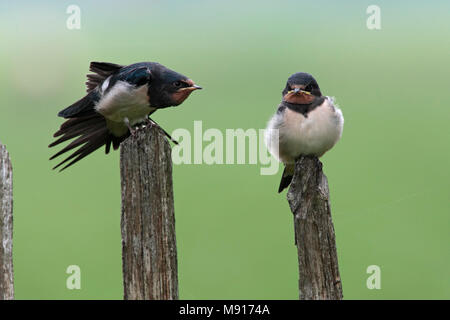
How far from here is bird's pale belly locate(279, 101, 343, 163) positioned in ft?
14.6

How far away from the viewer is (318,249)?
121 inches

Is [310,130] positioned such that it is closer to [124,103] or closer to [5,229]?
[124,103]

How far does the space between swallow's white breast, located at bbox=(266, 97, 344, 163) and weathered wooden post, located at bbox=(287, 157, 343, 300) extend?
51.8 inches

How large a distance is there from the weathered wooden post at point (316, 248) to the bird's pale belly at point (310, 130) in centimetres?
131

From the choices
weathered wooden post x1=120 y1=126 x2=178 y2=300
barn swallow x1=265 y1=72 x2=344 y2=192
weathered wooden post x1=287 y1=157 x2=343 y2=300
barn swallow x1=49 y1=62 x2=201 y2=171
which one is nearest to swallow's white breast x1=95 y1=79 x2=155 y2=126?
barn swallow x1=49 y1=62 x2=201 y2=171

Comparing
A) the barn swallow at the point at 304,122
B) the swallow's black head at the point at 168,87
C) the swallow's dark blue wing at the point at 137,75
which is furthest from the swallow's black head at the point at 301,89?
the swallow's dark blue wing at the point at 137,75

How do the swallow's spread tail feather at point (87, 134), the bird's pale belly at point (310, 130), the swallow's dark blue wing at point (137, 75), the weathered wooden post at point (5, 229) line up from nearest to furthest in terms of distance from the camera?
1. the weathered wooden post at point (5, 229)
2. the bird's pale belly at point (310, 130)
3. the swallow's dark blue wing at point (137, 75)
4. the swallow's spread tail feather at point (87, 134)

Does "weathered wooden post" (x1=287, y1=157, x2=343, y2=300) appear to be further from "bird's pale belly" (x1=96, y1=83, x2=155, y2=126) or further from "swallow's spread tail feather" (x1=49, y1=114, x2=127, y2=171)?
"swallow's spread tail feather" (x1=49, y1=114, x2=127, y2=171)

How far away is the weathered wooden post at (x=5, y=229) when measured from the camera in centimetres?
300

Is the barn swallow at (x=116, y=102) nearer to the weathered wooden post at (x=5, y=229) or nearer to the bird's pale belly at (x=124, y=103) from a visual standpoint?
the bird's pale belly at (x=124, y=103)

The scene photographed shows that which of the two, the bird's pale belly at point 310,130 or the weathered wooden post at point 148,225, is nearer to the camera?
the weathered wooden post at point 148,225
